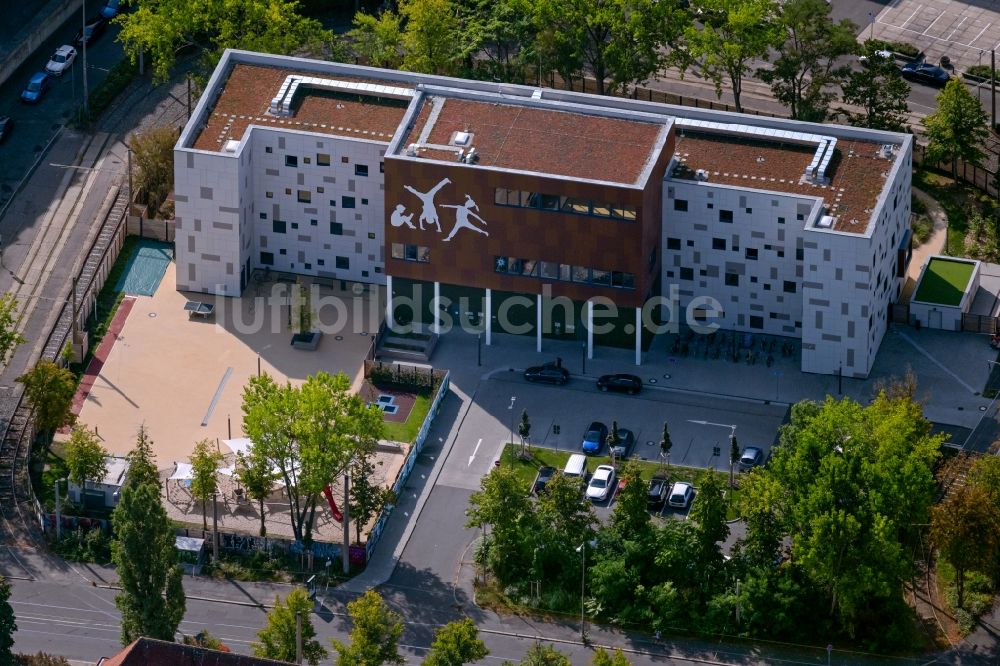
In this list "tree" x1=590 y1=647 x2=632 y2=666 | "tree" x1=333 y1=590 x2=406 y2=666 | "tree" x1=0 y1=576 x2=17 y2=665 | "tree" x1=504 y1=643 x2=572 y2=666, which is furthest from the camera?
"tree" x1=333 y1=590 x2=406 y2=666

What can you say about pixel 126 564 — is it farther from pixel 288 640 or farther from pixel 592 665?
pixel 592 665

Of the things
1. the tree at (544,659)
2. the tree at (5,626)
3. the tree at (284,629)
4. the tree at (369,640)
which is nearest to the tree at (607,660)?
the tree at (544,659)

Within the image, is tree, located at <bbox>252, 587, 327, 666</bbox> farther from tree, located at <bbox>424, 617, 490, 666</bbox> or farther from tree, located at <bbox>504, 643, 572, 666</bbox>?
tree, located at <bbox>504, 643, 572, 666</bbox>

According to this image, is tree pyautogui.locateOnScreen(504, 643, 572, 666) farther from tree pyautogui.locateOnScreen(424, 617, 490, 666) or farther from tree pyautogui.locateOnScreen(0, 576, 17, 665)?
tree pyautogui.locateOnScreen(0, 576, 17, 665)

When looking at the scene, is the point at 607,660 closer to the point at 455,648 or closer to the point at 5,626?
the point at 455,648

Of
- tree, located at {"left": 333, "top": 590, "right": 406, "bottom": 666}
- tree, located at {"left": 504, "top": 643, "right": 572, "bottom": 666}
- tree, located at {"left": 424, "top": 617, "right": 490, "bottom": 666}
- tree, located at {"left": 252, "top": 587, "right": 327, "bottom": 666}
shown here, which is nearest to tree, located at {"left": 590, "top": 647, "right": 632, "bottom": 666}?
tree, located at {"left": 504, "top": 643, "right": 572, "bottom": 666}

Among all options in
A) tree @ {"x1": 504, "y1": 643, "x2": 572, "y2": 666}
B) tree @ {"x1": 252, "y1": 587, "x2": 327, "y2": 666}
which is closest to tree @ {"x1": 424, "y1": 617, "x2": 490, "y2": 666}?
tree @ {"x1": 504, "y1": 643, "x2": 572, "y2": 666}

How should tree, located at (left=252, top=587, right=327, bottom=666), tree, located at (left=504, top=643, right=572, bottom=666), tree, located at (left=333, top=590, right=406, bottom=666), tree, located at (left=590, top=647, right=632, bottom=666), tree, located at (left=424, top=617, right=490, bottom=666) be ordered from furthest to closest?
tree, located at (left=252, top=587, right=327, bottom=666)
tree, located at (left=333, top=590, right=406, bottom=666)
tree, located at (left=424, top=617, right=490, bottom=666)
tree, located at (left=504, top=643, right=572, bottom=666)
tree, located at (left=590, top=647, right=632, bottom=666)

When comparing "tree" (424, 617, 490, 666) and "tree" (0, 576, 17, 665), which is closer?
"tree" (0, 576, 17, 665)

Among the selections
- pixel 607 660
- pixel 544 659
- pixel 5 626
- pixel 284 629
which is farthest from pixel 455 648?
pixel 5 626
